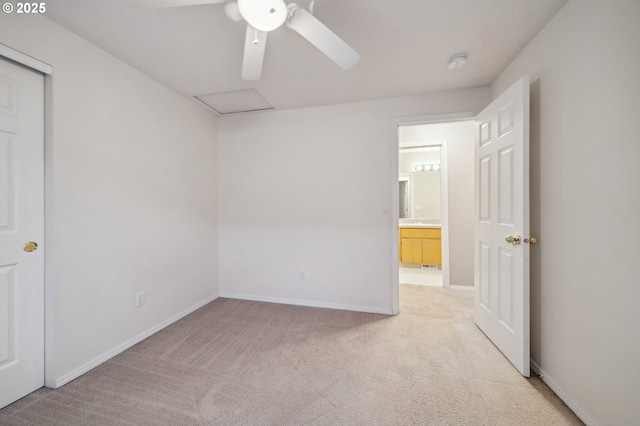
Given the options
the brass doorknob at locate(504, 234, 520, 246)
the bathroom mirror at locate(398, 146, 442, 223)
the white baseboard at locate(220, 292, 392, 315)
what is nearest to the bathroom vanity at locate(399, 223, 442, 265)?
the bathroom mirror at locate(398, 146, 442, 223)

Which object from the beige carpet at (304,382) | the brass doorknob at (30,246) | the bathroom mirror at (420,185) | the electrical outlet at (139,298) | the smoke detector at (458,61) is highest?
the smoke detector at (458,61)

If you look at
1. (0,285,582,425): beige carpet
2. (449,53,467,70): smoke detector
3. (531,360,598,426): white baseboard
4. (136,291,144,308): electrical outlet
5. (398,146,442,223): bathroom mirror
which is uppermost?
(449,53,467,70): smoke detector

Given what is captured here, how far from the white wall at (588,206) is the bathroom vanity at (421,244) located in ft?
10.1

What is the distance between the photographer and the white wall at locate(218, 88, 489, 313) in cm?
270

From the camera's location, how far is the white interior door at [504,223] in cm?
165

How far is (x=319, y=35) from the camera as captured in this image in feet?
4.08

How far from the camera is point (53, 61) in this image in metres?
1.56

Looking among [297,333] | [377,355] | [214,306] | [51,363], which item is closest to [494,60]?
[377,355]

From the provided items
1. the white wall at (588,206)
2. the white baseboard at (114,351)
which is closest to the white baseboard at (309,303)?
the white baseboard at (114,351)

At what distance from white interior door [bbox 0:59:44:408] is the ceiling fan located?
115cm

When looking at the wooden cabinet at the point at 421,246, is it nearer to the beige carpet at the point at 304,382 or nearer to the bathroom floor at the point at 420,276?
the bathroom floor at the point at 420,276

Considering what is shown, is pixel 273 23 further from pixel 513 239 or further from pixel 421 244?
pixel 421 244

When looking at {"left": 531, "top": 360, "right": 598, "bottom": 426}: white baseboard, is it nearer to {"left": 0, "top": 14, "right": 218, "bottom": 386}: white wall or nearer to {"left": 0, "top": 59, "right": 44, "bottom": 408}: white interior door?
{"left": 0, "top": 14, "right": 218, "bottom": 386}: white wall

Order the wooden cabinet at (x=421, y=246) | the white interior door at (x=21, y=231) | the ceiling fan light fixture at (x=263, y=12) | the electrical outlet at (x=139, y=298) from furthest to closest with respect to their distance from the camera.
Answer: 1. the wooden cabinet at (x=421, y=246)
2. the electrical outlet at (x=139, y=298)
3. the white interior door at (x=21, y=231)
4. the ceiling fan light fixture at (x=263, y=12)
